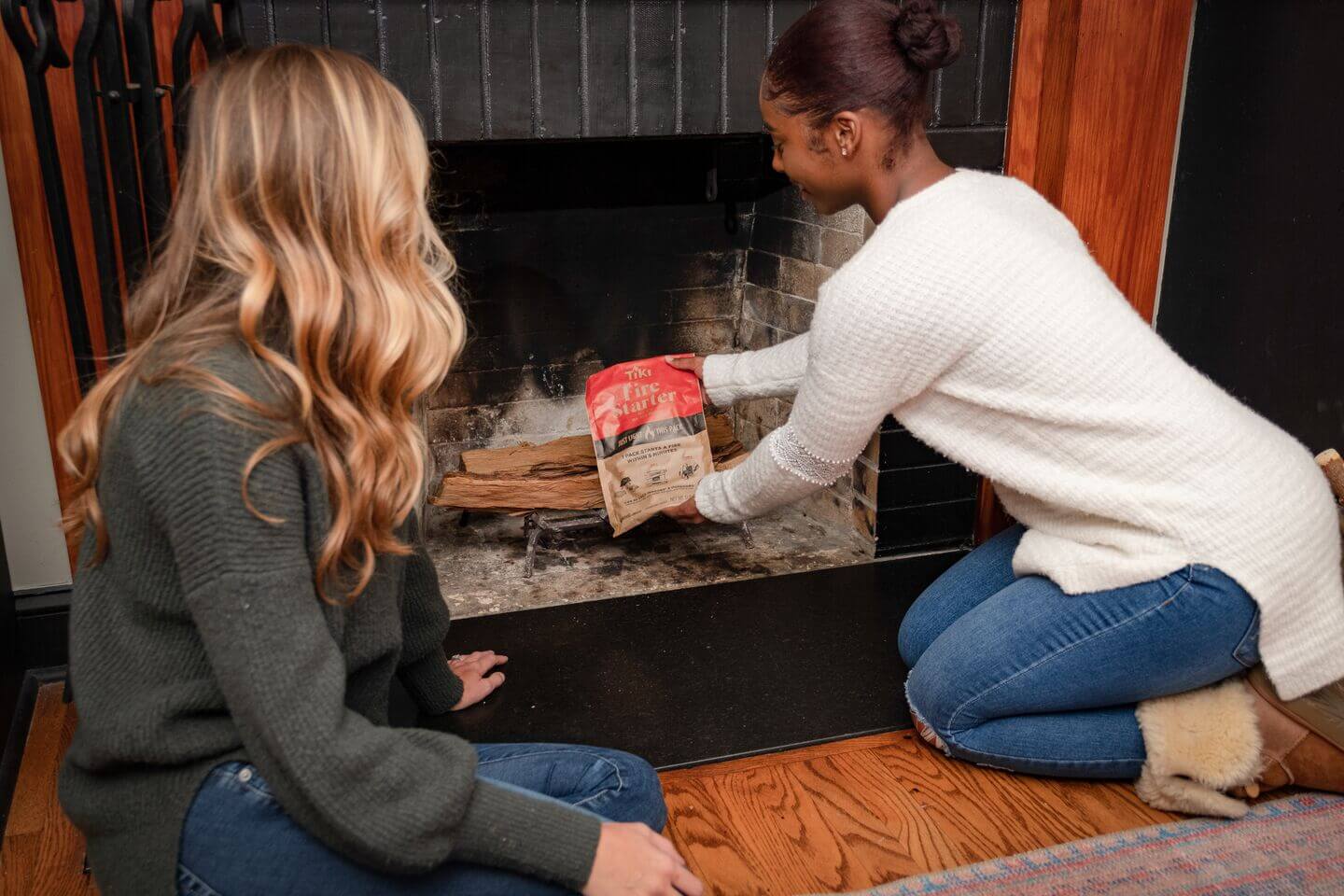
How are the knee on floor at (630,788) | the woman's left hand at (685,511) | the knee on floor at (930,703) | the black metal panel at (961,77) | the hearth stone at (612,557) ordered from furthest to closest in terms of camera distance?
the hearth stone at (612,557)
the black metal panel at (961,77)
the woman's left hand at (685,511)
the knee on floor at (930,703)
the knee on floor at (630,788)

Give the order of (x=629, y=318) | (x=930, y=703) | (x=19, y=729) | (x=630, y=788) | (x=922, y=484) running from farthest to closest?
(x=629, y=318), (x=922, y=484), (x=19, y=729), (x=930, y=703), (x=630, y=788)

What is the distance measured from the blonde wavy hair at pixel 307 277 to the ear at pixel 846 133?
0.67 m

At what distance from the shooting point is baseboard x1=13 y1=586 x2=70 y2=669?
6.32 feet

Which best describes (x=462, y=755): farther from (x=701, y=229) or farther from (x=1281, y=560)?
(x=701, y=229)

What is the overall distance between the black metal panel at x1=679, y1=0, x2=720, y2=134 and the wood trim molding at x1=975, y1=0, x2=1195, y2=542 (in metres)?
0.58

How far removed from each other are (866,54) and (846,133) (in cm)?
10

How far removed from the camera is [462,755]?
0.98 metres

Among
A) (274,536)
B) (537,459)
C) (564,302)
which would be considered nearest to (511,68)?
→ (564,302)

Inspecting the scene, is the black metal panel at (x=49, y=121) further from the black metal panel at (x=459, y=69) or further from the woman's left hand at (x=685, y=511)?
the woman's left hand at (x=685, y=511)

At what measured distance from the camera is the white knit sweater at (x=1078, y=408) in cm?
142

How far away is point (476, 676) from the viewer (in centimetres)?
176

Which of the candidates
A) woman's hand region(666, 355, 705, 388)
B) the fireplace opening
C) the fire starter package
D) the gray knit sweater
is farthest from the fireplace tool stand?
the gray knit sweater

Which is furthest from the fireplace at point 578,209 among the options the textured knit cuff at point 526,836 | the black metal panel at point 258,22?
the textured knit cuff at point 526,836

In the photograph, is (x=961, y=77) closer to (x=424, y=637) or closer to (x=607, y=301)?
(x=607, y=301)
